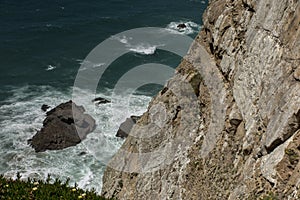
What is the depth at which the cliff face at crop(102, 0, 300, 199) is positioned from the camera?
15.0 meters

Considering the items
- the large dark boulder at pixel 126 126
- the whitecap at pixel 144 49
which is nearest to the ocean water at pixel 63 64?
the whitecap at pixel 144 49

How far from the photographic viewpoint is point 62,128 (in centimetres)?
4956

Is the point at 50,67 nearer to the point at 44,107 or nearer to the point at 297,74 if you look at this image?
the point at 44,107

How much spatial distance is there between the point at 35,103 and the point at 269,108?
44.9 meters

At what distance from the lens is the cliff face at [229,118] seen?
15.0 meters

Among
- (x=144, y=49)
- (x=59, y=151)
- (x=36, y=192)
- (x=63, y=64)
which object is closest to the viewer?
(x=36, y=192)

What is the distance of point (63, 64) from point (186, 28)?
26.5 metres

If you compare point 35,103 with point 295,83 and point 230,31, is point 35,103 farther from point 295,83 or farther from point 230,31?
point 295,83

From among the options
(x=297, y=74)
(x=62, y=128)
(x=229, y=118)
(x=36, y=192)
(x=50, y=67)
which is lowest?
(x=62, y=128)

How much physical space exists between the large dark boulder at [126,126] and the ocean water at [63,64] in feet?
3.01

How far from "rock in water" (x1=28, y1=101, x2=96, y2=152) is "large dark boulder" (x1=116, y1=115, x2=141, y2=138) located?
136 inches

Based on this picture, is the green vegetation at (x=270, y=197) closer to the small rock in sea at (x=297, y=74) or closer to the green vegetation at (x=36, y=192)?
the small rock in sea at (x=297, y=74)

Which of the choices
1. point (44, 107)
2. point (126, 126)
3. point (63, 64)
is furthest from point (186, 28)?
point (44, 107)

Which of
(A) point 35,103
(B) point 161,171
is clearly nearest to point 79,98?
(A) point 35,103
